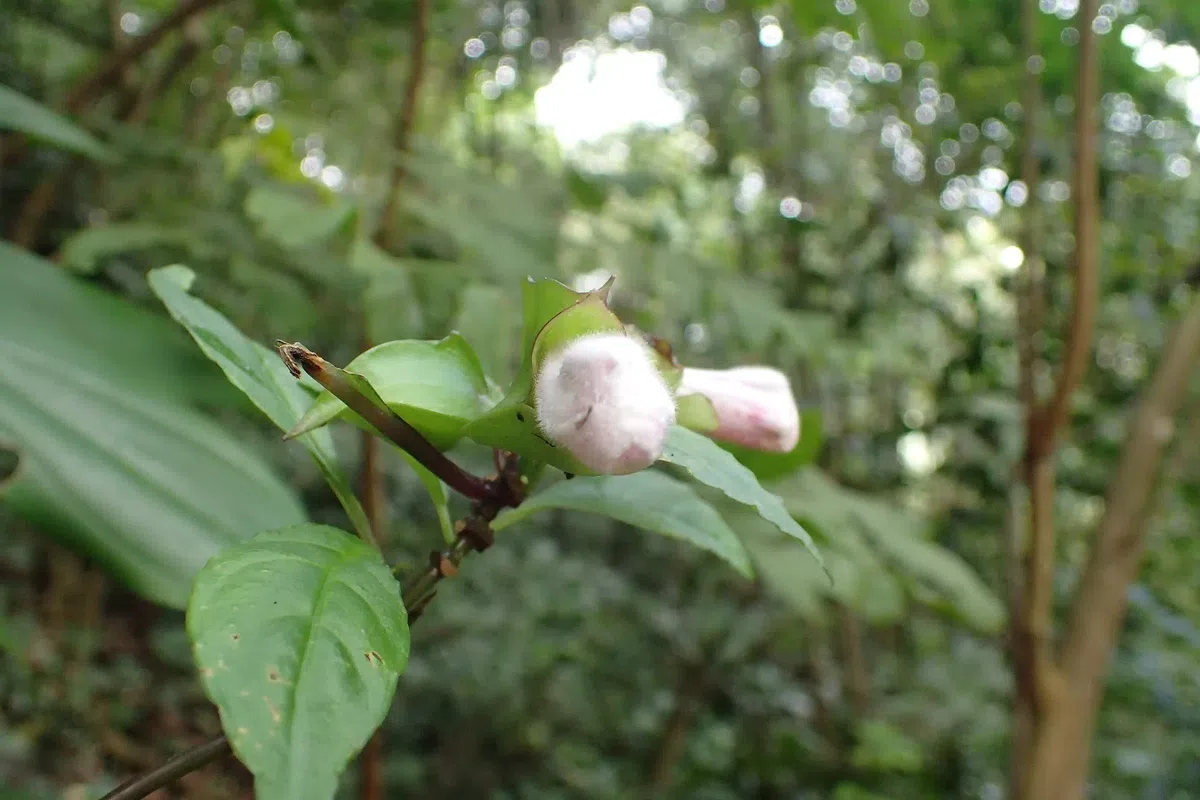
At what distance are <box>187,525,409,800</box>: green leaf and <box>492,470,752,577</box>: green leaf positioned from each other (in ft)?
0.25

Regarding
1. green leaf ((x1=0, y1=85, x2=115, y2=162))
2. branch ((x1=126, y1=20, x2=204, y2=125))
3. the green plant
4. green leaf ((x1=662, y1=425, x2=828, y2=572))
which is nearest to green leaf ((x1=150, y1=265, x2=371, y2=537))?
the green plant

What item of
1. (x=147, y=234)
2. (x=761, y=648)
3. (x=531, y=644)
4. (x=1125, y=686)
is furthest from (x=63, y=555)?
(x=1125, y=686)

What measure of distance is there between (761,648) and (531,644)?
20.4 inches

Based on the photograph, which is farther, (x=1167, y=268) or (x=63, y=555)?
(x=63, y=555)

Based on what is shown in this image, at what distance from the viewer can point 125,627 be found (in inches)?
85.1

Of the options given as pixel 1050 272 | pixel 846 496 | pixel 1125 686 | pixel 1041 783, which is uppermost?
pixel 1050 272

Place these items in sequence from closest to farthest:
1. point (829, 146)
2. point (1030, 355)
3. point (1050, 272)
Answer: point (1030, 355), point (1050, 272), point (829, 146)

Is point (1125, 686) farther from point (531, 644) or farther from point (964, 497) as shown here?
point (531, 644)

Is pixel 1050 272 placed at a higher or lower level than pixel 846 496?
higher

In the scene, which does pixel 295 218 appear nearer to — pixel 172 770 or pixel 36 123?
pixel 36 123

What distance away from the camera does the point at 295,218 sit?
2.45ft

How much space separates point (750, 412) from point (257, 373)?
0.17 m

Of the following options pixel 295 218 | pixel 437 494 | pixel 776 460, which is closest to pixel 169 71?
pixel 295 218

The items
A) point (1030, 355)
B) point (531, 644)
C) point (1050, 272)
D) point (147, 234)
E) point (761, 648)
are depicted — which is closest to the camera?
point (147, 234)
